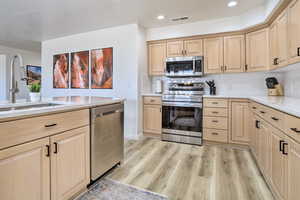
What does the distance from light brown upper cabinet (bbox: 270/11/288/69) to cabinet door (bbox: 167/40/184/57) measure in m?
1.60

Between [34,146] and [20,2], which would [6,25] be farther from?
[34,146]

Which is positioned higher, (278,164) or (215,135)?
(278,164)

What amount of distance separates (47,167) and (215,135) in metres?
2.76

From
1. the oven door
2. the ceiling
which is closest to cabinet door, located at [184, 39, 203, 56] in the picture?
the ceiling

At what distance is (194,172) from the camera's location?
2.15 metres

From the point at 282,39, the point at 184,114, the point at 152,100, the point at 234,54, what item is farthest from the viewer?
the point at 152,100

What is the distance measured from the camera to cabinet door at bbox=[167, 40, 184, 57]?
358 cm

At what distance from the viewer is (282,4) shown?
2152mm

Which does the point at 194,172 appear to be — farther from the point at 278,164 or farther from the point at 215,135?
the point at 215,135

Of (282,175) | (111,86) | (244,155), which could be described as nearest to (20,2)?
(111,86)

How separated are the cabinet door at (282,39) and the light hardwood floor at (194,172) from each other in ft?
5.03

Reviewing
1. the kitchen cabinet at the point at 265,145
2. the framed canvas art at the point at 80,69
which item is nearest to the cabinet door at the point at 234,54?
the kitchen cabinet at the point at 265,145

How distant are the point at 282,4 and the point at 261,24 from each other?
70cm

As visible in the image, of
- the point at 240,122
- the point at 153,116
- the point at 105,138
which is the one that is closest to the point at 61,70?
the point at 153,116
